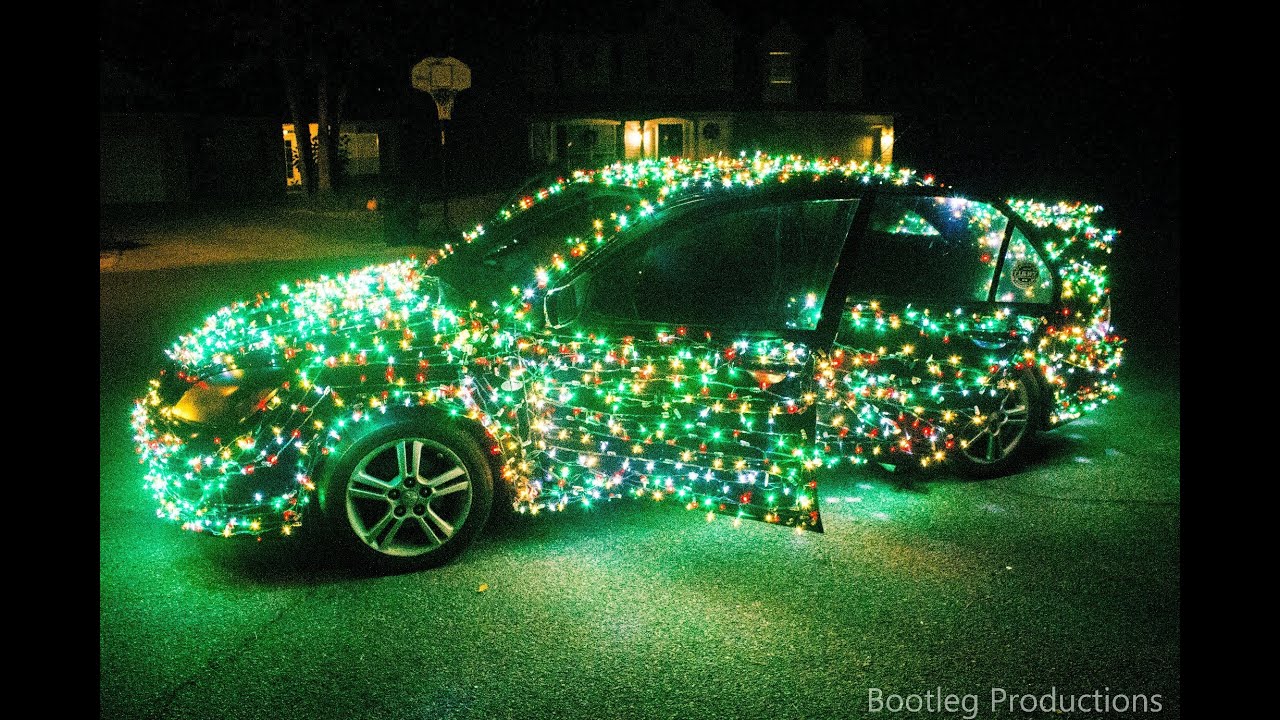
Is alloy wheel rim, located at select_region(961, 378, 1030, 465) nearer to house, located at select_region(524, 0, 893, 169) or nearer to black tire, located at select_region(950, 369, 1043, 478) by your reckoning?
black tire, located at select_region(950, 369, 1043, 478)

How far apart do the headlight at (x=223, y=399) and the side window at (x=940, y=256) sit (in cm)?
301

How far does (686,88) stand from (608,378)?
1388 inches

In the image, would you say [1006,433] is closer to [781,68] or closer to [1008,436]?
[1008,436]

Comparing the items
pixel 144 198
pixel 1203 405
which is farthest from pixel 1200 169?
pixel 144 198

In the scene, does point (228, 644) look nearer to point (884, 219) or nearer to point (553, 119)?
point (884, 219)

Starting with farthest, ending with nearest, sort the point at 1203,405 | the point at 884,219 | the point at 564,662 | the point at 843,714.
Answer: the point at 884,219 < the point at 1203,405 < the point at 564,662 < the point at 843,714

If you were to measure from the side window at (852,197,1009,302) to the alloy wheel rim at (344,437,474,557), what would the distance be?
7.74 feet

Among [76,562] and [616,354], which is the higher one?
[616,354]

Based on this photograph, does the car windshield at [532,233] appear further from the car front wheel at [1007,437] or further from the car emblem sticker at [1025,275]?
the car front wheel at [1007,437]

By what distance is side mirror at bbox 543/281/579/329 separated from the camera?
4016mm

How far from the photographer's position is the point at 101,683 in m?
3.29

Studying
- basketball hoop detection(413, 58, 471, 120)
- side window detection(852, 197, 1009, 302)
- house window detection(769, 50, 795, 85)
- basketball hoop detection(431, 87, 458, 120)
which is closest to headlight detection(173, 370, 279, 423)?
side window detection(852, 197, 1009, 302)

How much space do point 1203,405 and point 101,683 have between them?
427cm

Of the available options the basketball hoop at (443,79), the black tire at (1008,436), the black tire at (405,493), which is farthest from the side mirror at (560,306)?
the basketball hoop at (443,79)
